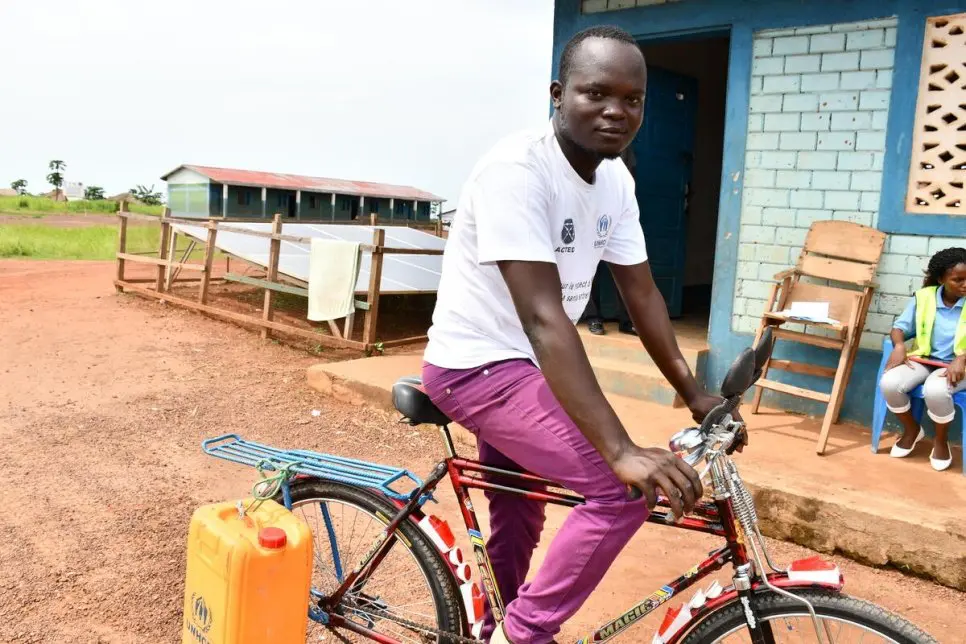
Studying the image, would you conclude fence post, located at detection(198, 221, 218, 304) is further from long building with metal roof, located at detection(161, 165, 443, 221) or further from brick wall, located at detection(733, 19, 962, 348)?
long building with metal roof, located at detection(161, 165, 443, 221)

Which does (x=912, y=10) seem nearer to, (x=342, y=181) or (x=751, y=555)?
(x=751, y=555)

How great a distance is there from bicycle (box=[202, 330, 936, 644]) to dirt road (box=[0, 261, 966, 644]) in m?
0.80

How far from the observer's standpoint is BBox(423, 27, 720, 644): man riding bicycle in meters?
1.68

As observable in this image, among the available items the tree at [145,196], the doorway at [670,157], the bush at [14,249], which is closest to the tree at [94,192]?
the tree at [145,196]

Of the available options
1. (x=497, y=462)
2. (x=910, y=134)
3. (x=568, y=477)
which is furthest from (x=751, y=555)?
(x=910, y=134)

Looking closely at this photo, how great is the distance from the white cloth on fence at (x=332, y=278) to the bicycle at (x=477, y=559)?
5.47 metres

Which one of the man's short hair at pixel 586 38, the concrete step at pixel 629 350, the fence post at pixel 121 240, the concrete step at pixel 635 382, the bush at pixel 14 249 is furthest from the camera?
the bush at pixel 14 249

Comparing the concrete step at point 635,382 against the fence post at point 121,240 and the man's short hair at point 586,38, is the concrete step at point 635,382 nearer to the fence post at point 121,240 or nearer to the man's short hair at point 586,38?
the man's short hair at point 586,38

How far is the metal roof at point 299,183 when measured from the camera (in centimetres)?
2484

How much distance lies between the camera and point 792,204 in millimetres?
5395

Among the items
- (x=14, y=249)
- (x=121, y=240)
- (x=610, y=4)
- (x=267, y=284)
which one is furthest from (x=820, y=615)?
(x=14, y=249)

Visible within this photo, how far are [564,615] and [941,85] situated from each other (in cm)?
444

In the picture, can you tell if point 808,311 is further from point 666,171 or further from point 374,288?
point 374,288

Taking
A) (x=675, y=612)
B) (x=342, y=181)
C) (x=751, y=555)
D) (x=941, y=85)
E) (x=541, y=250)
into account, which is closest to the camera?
(x=541, y=250)
